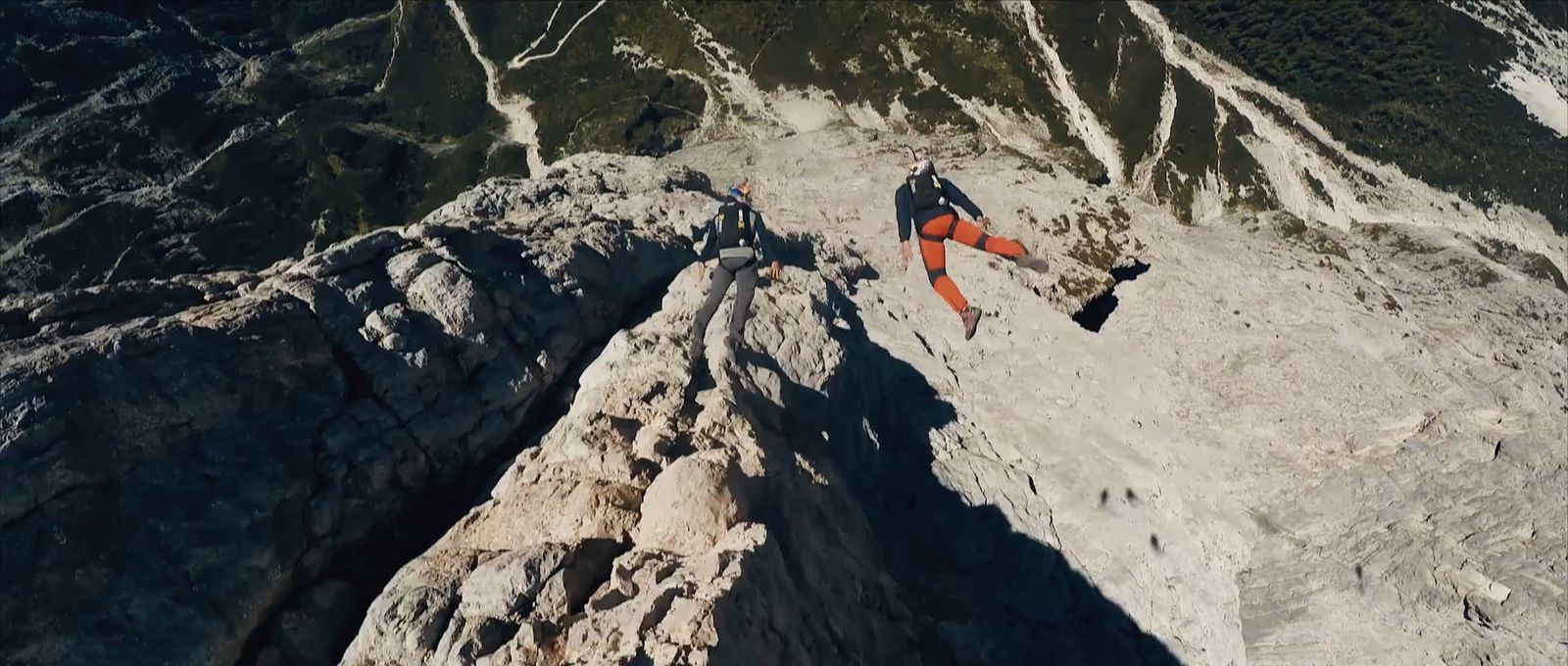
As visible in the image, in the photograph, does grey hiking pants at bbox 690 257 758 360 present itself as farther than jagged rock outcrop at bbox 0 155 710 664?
Yes

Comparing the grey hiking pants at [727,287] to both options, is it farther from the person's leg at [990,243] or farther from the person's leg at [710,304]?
the person's leg at [990,243]

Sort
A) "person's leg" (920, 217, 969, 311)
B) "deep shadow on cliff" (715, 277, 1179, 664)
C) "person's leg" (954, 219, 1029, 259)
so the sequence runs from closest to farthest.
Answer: "person's leg" (954, 219, 1029, 259) < "deep shadow on cliff" (715, 277, 1179, 664) < "person's leg" (920, 217, 969, 311)

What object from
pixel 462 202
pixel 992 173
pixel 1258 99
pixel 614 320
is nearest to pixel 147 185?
pixel 462 202

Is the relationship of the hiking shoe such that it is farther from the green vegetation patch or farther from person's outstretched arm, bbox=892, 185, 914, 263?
the green vegetation patch

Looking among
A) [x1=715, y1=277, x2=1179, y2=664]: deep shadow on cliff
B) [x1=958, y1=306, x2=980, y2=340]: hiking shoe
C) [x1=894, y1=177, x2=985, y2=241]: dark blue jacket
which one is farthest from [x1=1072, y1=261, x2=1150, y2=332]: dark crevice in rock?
[x1=894, y1=177, x2=985, y2=241]: dark blue jacket

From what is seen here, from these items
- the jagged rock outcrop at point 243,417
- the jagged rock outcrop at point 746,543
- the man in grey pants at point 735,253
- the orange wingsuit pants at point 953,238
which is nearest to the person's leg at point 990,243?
the orange wingsuit pants at point 953,238
